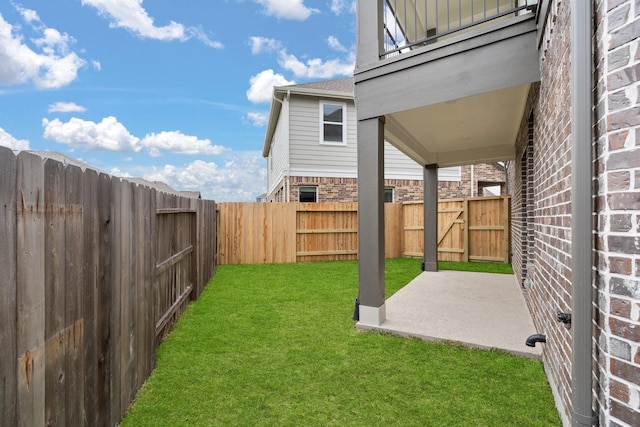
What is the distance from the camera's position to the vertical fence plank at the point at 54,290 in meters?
1.49

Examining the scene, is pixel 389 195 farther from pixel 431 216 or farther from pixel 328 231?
pixel 431 216

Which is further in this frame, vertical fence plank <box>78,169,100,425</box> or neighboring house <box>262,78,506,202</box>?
neighboring house <box>262,78,506,202</box>

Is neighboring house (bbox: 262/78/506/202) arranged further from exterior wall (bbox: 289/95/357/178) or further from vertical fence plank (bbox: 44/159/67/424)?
vertical fence plank (bbox: 44/159/67/424)

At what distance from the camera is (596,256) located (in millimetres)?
1600

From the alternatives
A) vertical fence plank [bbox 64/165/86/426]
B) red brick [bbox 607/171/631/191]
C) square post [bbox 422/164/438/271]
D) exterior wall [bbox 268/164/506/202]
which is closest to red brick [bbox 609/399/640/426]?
red brick [bbox 607/171/631/191]

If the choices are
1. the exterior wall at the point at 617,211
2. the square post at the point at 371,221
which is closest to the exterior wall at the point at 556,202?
the exterior wall at the point at 617,211

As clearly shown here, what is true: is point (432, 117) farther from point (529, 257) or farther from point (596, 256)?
point (596, 256)

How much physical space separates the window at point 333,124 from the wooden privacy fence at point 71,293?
864 centimetres

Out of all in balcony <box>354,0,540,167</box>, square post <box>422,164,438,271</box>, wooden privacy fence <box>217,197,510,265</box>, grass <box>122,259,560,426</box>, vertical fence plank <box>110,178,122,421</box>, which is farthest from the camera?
wooden privacy fence <box>217,197,510,265</box>

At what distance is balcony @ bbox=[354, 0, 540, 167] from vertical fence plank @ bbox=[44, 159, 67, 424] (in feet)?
10.7

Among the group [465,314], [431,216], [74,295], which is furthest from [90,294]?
[431,216]

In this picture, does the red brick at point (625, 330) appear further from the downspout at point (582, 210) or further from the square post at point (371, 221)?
the square post at point (371, 221)

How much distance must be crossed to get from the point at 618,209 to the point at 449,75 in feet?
8.65

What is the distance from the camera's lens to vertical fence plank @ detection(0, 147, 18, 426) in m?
1.21
